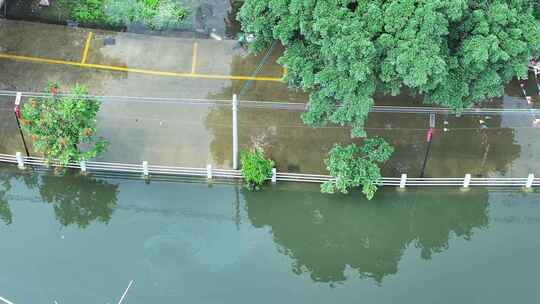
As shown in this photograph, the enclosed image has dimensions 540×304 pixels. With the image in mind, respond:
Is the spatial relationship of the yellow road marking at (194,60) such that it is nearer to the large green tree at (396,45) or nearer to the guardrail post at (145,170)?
the guardrail post at (145,170)

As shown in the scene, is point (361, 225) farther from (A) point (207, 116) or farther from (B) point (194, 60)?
(B) point (194, 60)

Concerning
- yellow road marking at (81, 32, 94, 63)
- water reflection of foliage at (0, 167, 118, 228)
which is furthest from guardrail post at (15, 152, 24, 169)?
yellow road marking at (81, 32, 94, 63)

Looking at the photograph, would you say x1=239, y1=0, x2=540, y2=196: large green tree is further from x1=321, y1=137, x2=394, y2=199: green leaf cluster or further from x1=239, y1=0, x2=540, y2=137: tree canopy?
x1=321, y1=137, x2=394, y2=199: green leaf cluster

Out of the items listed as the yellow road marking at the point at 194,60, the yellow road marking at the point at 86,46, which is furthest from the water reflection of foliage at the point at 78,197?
the yellow road marking at the point at 194,60

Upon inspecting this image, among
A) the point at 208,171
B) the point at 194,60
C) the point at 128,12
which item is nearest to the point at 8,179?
the point at 208,171

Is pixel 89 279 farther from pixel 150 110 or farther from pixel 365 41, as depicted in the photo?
pixel 365 41
